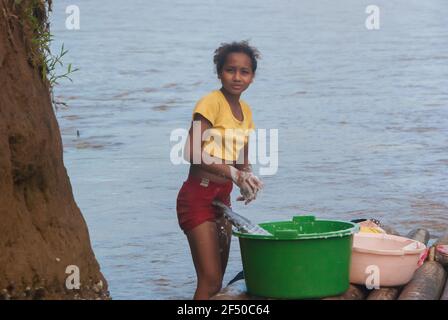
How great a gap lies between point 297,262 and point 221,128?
81 centimetres

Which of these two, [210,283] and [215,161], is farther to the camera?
[210,283]

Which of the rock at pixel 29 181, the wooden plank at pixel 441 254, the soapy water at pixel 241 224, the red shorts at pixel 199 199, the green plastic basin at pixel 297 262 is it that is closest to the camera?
the rock at pixel 29 181

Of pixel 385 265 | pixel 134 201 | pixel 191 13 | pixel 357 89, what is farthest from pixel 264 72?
pixel 385 265

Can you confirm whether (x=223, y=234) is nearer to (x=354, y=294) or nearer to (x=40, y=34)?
(x=354, y=294)

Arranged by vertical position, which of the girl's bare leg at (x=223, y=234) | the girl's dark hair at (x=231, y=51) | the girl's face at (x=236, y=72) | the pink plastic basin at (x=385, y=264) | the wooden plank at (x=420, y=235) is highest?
the girl's dark hair at (x=231, y=51)

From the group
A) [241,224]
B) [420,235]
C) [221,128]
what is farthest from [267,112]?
[241,224]

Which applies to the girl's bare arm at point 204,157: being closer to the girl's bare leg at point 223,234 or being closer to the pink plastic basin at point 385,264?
the girl's bare leg at point 223,234

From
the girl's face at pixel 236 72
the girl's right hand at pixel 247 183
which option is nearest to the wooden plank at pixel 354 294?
the girl's right hand at pixel 247 183

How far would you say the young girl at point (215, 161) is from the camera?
17.8ft

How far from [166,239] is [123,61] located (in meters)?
9.48

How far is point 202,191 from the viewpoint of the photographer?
5500 millimetres

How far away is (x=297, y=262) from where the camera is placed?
508cm

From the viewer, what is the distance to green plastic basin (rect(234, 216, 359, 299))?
505cm

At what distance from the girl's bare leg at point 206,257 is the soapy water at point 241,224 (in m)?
0.11
